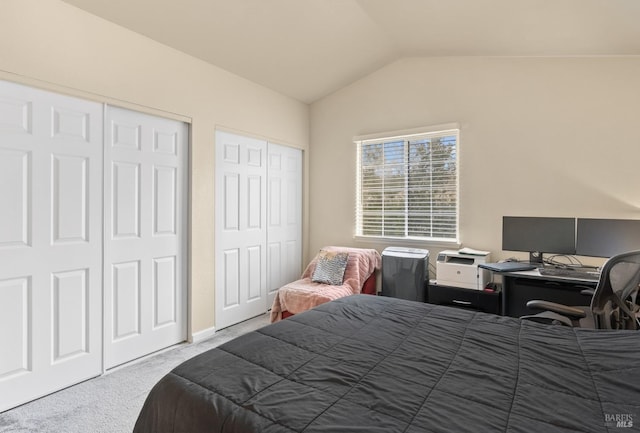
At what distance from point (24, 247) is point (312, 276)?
249 centimetres

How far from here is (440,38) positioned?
3.34 meters

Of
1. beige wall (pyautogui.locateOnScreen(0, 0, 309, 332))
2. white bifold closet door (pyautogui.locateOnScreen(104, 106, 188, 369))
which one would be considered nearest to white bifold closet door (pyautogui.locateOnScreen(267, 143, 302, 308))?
beige wall (pyautogui.locateOnScreen(0, 0, 309, 332))

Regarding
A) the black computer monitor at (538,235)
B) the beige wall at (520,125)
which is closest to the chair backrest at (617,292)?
the black computer monitor at (538,235)

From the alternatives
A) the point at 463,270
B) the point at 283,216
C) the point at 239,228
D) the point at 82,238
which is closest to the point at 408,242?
the point at 463,270

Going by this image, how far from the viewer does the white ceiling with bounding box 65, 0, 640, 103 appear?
2.52 metres

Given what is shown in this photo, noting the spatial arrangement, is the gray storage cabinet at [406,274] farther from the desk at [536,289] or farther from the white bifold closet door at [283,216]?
the white bifold closet door at [283,216]

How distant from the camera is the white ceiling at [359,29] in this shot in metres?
2.52

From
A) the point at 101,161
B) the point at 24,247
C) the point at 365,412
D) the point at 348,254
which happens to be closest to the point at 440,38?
the point at 348,254

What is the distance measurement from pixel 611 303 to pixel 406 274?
1796 mm

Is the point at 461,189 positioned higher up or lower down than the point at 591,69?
lower down

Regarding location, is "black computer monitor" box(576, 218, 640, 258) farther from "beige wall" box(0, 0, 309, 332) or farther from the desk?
"beige wall" box(0, 0, 309, 332)

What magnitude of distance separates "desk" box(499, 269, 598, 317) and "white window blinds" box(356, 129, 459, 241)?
896mm

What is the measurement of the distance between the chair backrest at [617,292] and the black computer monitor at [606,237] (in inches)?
33.5

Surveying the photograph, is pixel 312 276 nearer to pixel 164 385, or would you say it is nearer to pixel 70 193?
pixel 70 193
